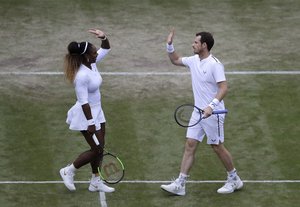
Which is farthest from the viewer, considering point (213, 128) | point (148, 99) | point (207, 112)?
point (148, 99)

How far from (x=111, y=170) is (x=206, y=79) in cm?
183

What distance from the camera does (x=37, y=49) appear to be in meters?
21.5

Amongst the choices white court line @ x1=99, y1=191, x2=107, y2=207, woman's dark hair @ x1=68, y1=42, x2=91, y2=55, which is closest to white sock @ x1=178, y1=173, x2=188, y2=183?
white court line @ x1=99, y1=191, x2=107, y2=207

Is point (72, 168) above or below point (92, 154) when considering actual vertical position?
below

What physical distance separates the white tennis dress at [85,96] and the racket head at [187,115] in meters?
Result: 1.07

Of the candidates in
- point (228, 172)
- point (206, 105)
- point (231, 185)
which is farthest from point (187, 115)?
point (231, 185)

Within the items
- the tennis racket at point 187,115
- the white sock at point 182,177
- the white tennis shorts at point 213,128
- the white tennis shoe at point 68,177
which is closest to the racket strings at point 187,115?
the tennis racket at point 187,115

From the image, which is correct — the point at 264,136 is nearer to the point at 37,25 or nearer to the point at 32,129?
the point at 32,129

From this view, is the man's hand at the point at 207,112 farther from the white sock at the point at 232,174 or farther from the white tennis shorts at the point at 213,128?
the white sock at the point at 232,174

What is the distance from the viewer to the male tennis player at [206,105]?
50.9 ft

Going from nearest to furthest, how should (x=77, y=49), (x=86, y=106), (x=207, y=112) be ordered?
(x=207, y=112) → (x=86, y=106) → (x=77, y=49)

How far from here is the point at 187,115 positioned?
15789 millimetres

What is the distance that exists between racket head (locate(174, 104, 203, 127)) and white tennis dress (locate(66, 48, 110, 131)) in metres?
1.07

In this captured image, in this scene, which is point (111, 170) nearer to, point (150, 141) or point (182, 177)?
point (182, 177)
